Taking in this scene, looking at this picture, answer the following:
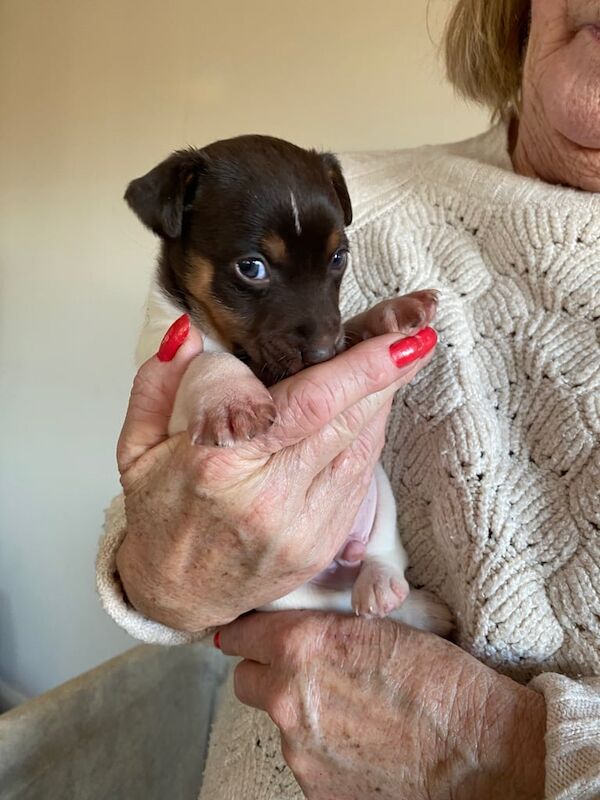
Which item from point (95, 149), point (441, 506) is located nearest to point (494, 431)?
point (441, 506)

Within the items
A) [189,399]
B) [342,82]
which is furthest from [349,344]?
[342,82]

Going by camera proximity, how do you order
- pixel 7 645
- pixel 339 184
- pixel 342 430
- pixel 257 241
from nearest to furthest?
pixel 342 430 < pixel 257 241 < pixel 339 184 < pixel 7 645

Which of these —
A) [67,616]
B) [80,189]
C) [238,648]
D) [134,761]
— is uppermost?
[80,189]

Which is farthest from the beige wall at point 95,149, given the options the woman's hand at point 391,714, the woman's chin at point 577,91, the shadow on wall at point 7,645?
the woman's hand at point 391,714

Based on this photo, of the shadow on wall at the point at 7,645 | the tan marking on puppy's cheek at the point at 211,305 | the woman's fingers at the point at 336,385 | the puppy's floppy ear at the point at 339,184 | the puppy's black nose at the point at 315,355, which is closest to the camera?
the woman's fingers at the point at 336,385

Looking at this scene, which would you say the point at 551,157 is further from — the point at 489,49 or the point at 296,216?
the point at 296,216

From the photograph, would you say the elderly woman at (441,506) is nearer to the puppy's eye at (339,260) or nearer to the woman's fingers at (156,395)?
the woman's fingers at (156,395)

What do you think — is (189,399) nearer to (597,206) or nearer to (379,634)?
(379,634)
